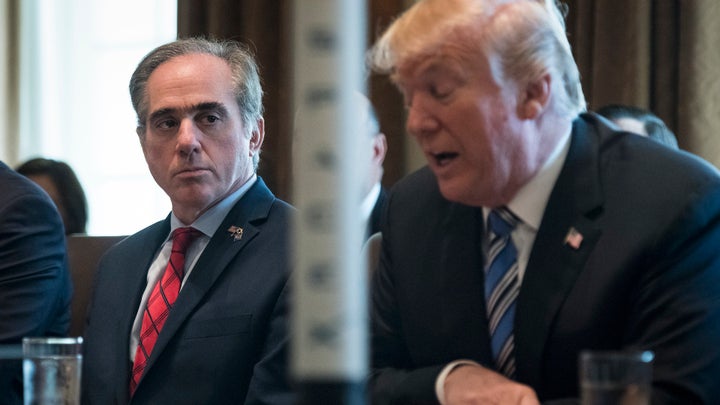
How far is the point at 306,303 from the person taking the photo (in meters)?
0.61

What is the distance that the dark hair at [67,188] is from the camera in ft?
15.7

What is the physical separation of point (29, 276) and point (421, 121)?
146 cm

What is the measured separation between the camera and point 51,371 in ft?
A: 5.22

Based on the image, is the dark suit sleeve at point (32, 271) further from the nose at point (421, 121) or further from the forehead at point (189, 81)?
the nose at point (421, 121)

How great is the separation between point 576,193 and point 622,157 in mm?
134

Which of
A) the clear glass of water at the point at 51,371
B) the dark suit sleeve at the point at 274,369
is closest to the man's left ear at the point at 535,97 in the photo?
the dark suit sleeve at the point at 274,369

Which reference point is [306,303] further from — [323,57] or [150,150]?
[150,150]

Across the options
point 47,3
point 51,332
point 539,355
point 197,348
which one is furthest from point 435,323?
point 47,3

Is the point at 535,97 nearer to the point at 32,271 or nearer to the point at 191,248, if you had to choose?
the point at 191,248

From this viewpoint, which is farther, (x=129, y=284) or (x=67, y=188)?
(x=67, y=188)

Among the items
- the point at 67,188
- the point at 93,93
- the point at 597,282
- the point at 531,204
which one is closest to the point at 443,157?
the point at 531,204

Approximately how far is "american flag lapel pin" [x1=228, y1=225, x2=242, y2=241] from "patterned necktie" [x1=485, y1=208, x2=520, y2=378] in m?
0.83

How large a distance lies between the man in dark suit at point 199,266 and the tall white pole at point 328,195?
5.79ft

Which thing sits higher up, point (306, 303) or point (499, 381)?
point (306, 303)
